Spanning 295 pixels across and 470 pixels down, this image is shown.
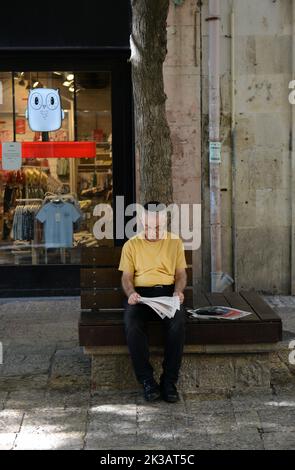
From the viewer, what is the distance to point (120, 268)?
527 centimetres

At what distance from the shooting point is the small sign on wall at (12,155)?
8641mm

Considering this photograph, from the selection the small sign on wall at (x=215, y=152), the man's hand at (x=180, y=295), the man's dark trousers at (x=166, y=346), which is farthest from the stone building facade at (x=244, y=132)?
the man's dark trousers at (x=166, y=346)

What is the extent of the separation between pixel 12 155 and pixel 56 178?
62cm

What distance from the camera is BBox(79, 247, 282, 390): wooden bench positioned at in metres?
5.05

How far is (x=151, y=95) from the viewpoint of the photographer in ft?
17.9

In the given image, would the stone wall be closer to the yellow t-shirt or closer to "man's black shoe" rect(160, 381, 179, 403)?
the yellow t-shirt

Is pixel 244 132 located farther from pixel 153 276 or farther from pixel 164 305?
pixel 164 305

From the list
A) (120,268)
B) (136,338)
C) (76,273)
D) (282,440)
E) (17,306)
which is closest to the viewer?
(282,440)

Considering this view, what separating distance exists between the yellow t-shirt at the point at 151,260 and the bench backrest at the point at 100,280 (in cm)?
18

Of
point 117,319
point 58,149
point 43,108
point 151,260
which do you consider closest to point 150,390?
point 117,319

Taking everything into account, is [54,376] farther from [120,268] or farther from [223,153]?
[223,153]

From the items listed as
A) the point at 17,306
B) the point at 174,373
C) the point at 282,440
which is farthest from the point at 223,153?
the point at 282,440

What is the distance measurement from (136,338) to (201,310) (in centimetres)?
73

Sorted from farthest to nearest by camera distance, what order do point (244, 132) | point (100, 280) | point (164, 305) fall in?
point (244, 132), point (100, 280), point (164, 305)
